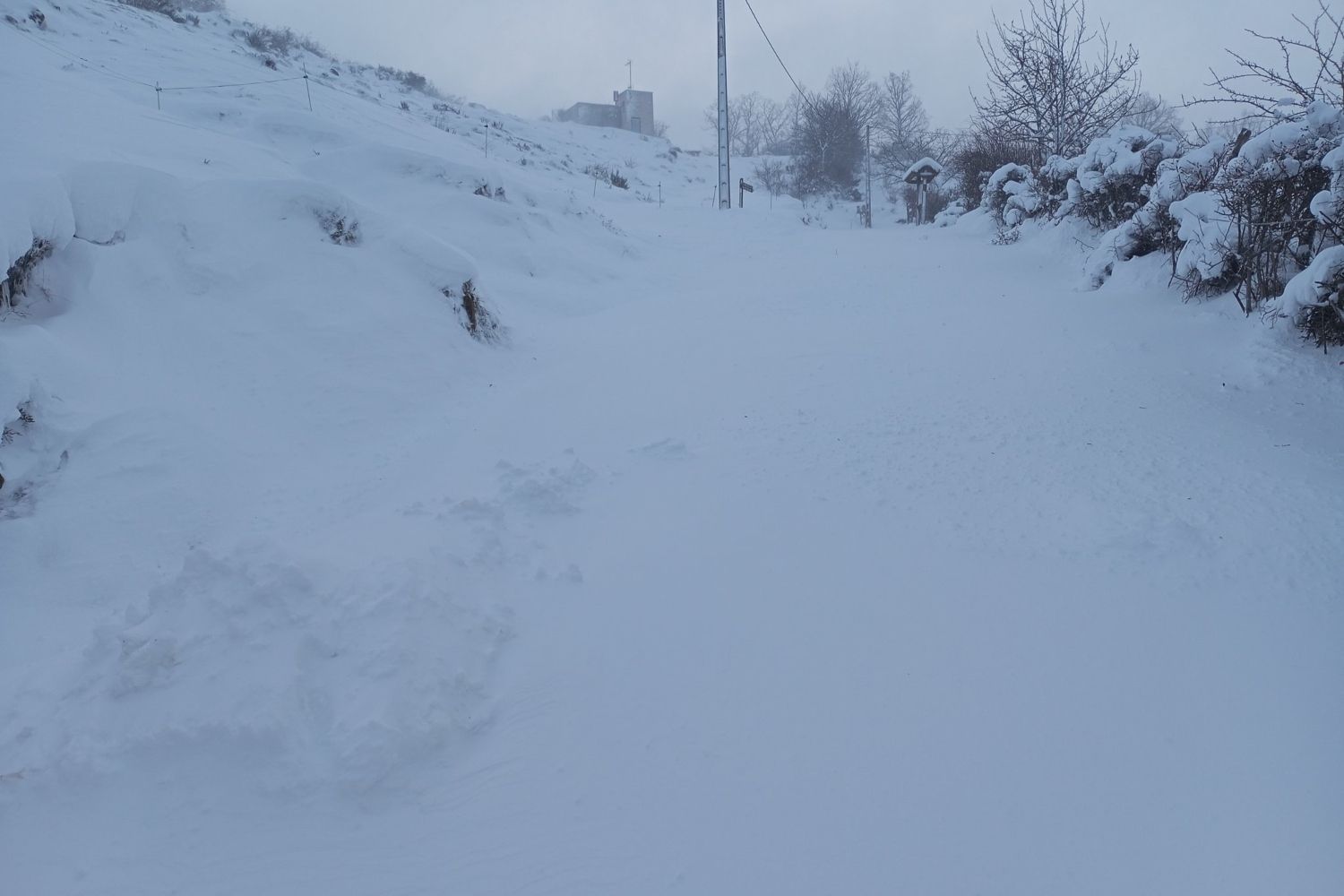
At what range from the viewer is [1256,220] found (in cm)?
635

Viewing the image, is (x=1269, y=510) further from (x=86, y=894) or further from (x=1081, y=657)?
(x=86, y=894)

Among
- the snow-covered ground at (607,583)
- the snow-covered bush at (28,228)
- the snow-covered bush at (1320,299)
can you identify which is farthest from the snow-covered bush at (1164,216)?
the snow-covered bush at (28,228)

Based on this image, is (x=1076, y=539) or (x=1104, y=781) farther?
(x=1076, y=539)

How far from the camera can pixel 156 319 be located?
207 inches

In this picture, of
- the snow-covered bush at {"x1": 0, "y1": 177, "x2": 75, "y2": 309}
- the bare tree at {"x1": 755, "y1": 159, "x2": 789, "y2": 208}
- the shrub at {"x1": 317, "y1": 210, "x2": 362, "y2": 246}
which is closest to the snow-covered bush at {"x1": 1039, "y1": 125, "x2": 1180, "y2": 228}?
the shrub at {"x1": 317, "y1": 210, "x2": 362, "y2": 246}

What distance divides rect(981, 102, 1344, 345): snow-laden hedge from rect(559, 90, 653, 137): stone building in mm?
53175

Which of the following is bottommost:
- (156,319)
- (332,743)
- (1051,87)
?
(332,743)

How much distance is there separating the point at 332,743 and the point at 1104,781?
268 centimetres

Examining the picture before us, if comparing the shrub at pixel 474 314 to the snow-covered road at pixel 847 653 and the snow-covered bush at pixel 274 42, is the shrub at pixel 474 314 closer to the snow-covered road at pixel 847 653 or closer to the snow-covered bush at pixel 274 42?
the snow-covered road at pixel 847 653

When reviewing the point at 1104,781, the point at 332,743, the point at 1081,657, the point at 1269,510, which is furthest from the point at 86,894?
the point at 1269,510

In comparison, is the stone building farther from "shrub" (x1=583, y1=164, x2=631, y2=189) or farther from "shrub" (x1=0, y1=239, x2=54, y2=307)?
"shrub" (x1=0, y1=239, x2=54, y2=307)

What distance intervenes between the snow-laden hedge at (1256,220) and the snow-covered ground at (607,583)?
0.39 m

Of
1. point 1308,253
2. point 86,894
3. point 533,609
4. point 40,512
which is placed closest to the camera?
point 86,894

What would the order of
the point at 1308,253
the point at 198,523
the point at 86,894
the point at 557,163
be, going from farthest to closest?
the point at 557,163 < the point at 1308,253 < the point at 198,523 < the point at 86,894
